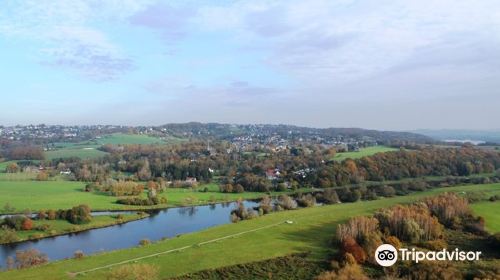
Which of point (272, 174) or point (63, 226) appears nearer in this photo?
point (63, 226)

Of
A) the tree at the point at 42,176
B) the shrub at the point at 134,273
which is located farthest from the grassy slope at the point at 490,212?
the tree at the point at 42,176

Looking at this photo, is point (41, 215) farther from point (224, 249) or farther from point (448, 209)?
point (448, 209)

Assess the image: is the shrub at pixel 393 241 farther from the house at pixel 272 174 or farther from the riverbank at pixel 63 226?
the house at pixel 272 174

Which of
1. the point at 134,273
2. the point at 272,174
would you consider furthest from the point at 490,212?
the point at 272,174

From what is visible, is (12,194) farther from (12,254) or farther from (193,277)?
(193,277)

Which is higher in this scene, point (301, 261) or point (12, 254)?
point (301, 261)

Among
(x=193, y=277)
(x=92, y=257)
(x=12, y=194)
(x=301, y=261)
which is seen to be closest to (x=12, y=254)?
(x=92, y=257)

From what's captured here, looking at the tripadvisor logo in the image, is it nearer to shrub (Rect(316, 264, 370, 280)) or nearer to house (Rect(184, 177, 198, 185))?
shrub (Rect(316, 264, 370, 280))
